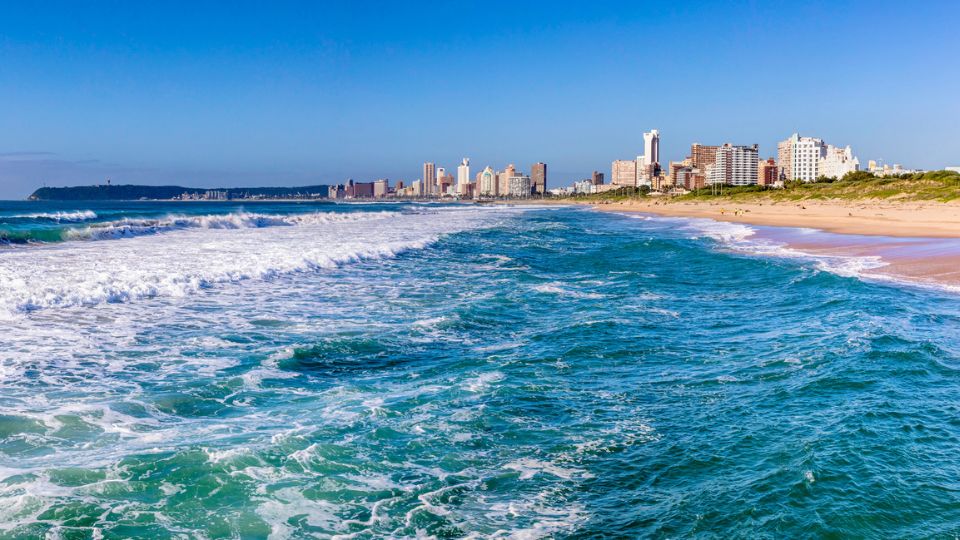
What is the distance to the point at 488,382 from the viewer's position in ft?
28.6

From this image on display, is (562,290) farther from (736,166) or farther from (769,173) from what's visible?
(736,166)

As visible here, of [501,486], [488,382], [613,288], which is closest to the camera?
[501,486]

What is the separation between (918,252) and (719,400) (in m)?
20.6

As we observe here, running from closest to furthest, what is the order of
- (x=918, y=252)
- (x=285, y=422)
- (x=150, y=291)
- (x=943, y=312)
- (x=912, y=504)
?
(x=912, y=504)
(x=285, y=422)
(x=943, y=312)
(x=150, y=291)
(x=918, y=252)

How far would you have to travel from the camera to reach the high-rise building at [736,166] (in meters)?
191

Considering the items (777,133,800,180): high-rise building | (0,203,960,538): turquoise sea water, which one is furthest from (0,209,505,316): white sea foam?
(777,133,800,180): high-rise building

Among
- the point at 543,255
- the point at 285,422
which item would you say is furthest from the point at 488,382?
the point at 543,255

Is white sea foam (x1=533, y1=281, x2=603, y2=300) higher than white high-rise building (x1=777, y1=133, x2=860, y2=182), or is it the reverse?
white high-rise building (x1=777, y1=133, x2=860, y2=182)

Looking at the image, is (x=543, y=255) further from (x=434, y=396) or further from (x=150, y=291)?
(x=434, y=396)

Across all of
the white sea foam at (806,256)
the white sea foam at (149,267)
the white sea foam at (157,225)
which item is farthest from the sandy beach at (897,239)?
the white sea foam at (157,225)

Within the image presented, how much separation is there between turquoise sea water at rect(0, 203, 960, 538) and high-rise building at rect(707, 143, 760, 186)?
18710cm

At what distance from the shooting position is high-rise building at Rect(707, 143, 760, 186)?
191000 millimetres

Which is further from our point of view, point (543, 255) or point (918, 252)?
point (543, 255)

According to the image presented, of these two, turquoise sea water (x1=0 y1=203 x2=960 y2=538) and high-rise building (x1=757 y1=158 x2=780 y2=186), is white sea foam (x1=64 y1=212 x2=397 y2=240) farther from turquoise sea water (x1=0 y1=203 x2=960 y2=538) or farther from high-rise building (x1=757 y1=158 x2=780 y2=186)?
high-rise building (x1=757 y1=158 x2=780 y2=186)
